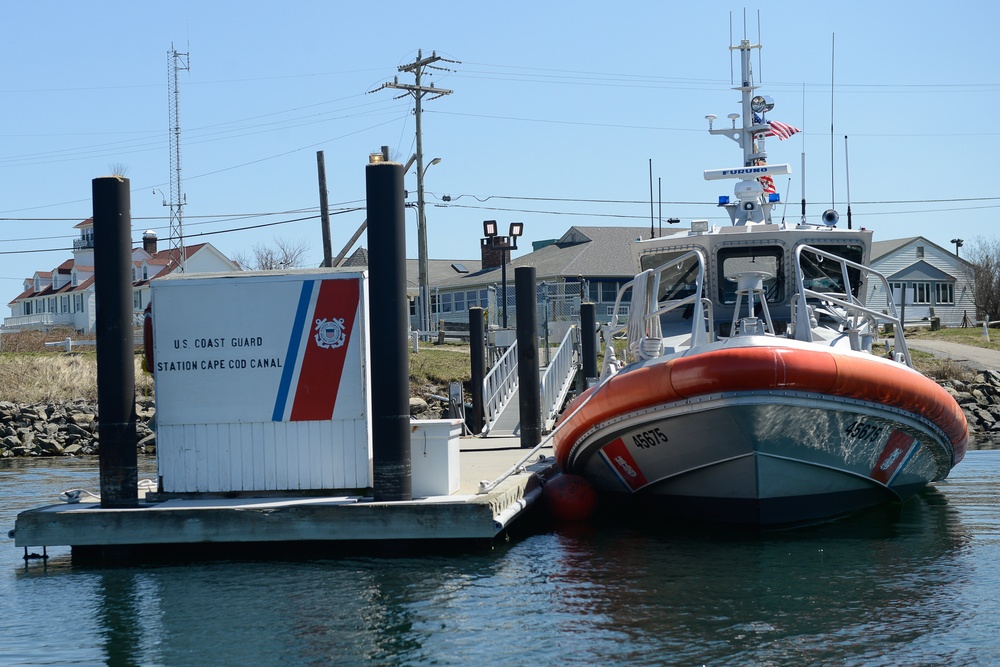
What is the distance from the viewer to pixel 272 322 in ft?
34.4

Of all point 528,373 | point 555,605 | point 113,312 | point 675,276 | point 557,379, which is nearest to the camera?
point 555,605

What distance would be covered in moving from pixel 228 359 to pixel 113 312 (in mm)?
1151

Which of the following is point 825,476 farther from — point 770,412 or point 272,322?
point 272,322

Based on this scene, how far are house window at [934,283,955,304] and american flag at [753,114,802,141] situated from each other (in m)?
39.9

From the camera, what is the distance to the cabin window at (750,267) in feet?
43.6

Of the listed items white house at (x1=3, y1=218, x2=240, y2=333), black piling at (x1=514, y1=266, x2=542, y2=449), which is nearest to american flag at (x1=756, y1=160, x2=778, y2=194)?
black piling at (x1=514, y1=266, x2=542, y2=449)

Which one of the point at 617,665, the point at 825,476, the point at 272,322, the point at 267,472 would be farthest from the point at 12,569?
the point at 825,476

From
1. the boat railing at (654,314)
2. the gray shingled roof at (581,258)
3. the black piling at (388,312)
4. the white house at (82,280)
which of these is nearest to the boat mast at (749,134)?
the boat railing at (654,314)

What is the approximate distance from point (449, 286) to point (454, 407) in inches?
1283

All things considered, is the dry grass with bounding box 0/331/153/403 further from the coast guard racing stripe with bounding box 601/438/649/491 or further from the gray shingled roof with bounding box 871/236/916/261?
the gray shingled roof with bounding box 871/236/916/261

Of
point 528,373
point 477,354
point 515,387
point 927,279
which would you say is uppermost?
point 927,279

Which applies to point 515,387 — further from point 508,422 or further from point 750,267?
point 750,267

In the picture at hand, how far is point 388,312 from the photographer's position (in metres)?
9.77

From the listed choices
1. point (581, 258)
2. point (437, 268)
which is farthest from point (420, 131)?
point (437, 268)
